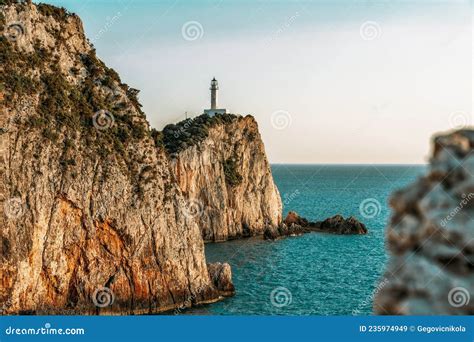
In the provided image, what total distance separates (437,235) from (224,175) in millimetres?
83163

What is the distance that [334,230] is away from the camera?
84.3m

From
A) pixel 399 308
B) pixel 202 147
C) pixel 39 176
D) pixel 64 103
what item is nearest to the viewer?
pixel 399 308

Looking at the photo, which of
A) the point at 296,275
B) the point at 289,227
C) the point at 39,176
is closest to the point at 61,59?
the point at 39,176

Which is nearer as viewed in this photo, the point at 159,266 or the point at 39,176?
the point at 39,176

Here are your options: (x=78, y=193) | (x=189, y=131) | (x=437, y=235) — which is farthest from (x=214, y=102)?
(x=437, y=235)

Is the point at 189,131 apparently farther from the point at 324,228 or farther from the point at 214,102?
the point at 324,228

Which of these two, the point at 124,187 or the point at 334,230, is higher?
the point at 124,187

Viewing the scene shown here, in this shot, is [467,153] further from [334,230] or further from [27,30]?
[334,230]

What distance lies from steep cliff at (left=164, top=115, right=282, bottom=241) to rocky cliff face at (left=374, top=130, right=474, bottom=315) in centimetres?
7272

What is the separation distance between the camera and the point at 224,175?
86.1m

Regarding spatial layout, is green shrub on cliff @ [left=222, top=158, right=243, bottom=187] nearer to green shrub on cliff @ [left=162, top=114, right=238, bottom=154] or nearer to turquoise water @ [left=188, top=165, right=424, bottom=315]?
green shrub on cliff @ [left=162, top=114, right=238, bottom=154]

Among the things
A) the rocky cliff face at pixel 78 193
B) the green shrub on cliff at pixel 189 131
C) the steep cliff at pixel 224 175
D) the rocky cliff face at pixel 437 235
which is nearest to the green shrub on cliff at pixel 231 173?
the steep cliff at pixel 224 175

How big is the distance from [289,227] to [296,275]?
28311 mm

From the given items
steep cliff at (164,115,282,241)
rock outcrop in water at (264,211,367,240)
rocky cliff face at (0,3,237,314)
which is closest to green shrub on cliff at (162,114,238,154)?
steep cliff at (164,115,282,241)
